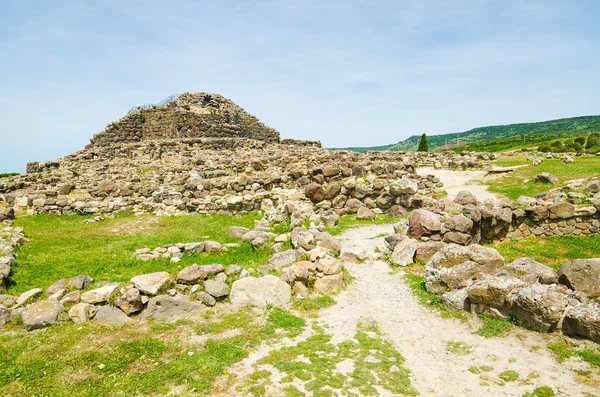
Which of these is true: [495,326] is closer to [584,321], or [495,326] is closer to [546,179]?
[584,321]

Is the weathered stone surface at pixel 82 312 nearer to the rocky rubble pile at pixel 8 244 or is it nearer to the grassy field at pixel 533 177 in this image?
the rocky rubble pile at pixel 8 244

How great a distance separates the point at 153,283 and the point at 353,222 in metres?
9.63

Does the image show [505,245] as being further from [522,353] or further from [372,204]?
[522,353]

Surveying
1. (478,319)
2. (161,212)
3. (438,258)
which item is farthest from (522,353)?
(161,212)

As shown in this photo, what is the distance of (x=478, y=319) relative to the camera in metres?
7.41

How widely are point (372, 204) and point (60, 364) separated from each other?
13937 mm

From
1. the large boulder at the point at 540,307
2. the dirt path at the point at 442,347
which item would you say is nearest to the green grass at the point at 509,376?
the dirt path at the point at 442,347

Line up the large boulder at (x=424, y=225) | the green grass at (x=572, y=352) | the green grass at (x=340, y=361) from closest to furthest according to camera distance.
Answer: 1. the green grass at (x=340, y=361)
2. the green grass at (x=572, y=352)
3. the large boulder at (x=424, y=225)

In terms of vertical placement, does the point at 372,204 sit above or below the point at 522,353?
above

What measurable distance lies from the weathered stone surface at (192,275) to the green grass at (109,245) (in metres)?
1.09

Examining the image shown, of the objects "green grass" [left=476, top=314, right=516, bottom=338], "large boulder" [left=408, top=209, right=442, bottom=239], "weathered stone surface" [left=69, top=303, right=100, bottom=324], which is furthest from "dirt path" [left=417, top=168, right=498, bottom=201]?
"weathered stone surface" [left=69, top=303, right=100, bottom=324]

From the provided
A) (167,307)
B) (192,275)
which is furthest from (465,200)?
(167,307)

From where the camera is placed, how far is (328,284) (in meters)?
9.08

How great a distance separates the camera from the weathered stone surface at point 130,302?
24.3 ft
